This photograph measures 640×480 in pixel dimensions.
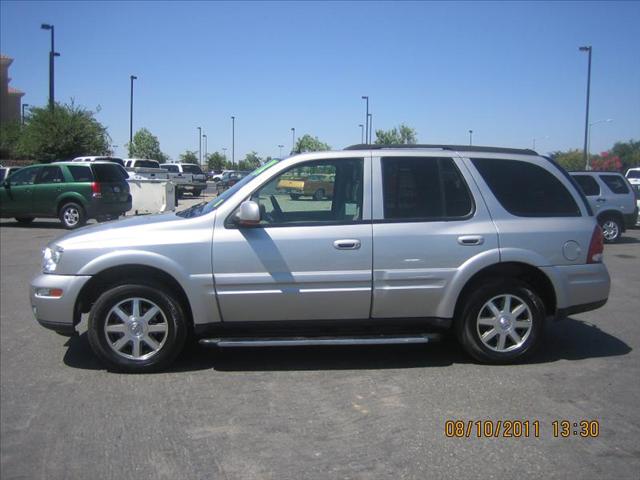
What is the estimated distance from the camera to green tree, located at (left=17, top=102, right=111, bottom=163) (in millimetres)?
30125

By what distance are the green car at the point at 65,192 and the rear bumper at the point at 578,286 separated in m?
13.8

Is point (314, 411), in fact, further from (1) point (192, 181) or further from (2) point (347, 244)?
(1) point (192, 181)

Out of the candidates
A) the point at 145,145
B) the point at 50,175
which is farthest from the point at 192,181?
the point at 145,145

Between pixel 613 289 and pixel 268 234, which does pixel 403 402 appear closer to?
pixel 268 234

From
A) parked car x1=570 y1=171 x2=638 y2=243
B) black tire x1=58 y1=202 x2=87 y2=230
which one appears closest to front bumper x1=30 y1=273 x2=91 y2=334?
black tire x1=58 y1=202 x2=87 y2=230

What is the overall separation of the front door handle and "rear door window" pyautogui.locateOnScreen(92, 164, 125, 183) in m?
13.1

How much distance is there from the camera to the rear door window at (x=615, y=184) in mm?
15102

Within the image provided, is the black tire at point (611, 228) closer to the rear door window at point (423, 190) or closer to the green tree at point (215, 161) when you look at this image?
the rear door window at point (423, 190)

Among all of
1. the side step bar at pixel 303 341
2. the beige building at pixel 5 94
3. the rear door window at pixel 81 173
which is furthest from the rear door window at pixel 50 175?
the beige building at pixel 5 94

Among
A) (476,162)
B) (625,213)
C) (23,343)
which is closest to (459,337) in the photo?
(476,162)

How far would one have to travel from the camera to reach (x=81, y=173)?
16.5 meters

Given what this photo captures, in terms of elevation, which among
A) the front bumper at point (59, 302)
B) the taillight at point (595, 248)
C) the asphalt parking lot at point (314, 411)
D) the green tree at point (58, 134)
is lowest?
the asphalt parking lot at point (314, 411)

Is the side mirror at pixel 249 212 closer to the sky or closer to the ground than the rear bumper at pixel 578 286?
closer to the sky

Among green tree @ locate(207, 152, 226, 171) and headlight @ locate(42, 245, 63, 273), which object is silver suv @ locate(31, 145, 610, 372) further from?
green tree @ locate(207, 152, 226, 171)
